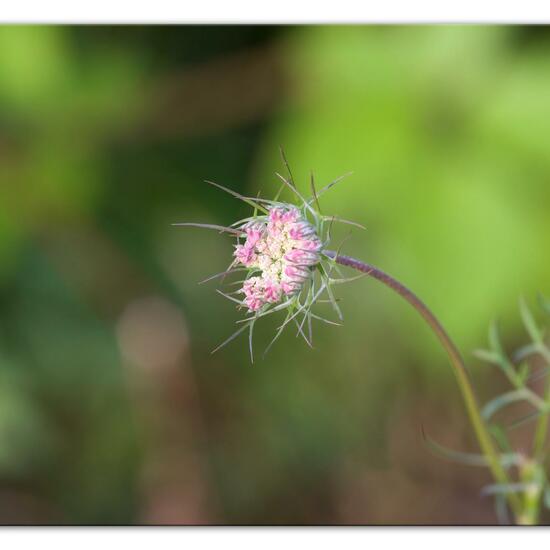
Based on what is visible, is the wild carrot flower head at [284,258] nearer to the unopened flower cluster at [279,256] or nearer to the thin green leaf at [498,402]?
the unopened flower cluster at [279,256]

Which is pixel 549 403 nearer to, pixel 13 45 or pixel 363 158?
pixel 363 158

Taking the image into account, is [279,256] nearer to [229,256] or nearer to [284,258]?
[284,258]

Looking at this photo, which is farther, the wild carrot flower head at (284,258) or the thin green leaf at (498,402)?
the thin green leaf at (498,402)

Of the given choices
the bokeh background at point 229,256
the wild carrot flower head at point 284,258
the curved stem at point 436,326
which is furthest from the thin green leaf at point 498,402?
the bokeh background at point 229,256

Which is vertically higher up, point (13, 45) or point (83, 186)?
point (13, 45)

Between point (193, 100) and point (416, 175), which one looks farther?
point (193, 100)
